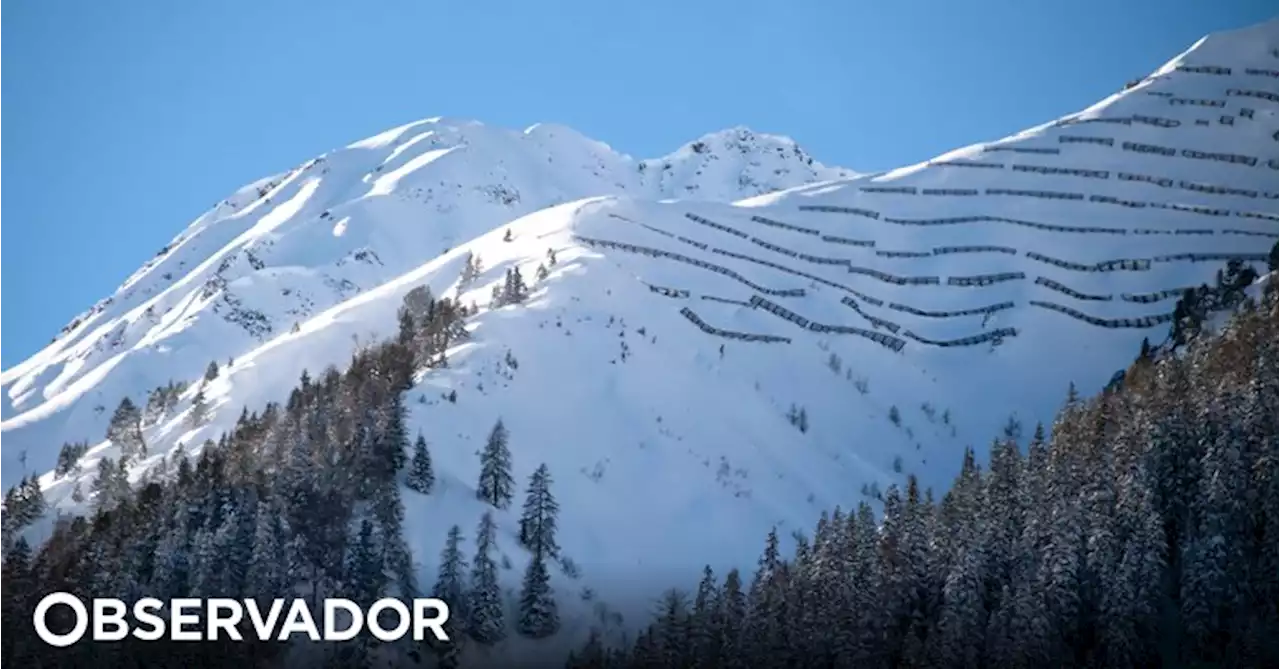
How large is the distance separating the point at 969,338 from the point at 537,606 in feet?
295

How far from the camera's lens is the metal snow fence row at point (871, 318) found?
169m

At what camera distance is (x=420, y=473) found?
10356 centimetres

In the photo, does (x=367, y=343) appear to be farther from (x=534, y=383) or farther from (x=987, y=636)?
(x=987, y=636)

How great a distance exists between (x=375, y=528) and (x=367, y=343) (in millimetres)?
76828

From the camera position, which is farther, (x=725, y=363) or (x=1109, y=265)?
(x=1109, y=265)

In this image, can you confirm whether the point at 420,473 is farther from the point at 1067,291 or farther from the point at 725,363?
the point at 1067,291

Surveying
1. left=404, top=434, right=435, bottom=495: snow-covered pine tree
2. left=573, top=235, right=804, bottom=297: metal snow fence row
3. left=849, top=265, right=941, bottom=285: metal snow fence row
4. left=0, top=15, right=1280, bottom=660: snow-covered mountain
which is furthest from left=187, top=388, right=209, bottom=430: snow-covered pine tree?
left=849, top=265, right=941, bottom=285: metal snow fence row

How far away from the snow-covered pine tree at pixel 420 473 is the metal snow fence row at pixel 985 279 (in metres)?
101

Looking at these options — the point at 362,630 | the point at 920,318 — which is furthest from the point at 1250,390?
the point at 920,318

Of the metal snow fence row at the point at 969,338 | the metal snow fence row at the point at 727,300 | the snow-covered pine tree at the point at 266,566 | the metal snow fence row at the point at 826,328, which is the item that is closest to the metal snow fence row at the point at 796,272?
the metal snow fence row at the point at 826,328

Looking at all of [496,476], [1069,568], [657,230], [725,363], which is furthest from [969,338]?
[1069,568]

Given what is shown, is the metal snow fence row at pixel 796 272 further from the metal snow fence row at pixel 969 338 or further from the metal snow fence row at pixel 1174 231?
the metal snow fence row at pixel 1174 231

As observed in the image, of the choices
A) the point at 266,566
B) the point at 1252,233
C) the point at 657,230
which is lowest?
the point at 266,566

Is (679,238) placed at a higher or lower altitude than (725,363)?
higher
